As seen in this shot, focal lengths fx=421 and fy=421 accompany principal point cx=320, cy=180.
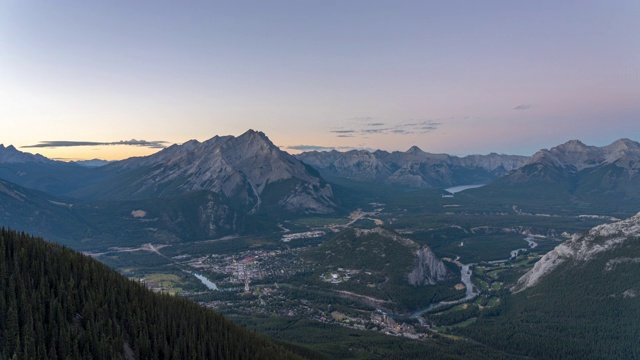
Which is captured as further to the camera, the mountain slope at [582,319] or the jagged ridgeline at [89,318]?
the mountain slope at [582,319]

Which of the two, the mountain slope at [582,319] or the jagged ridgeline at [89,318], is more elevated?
the jagged ridgeline at [89,318]

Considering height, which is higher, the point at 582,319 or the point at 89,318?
the point at 89,318

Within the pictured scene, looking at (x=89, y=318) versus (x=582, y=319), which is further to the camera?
(x=582, y=319)

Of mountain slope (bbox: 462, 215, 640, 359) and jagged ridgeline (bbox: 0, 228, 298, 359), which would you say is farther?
mountain slope (bbox: 462, 215, 640, 359)

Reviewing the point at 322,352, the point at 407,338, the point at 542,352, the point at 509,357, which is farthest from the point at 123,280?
A: the point at 542,352
